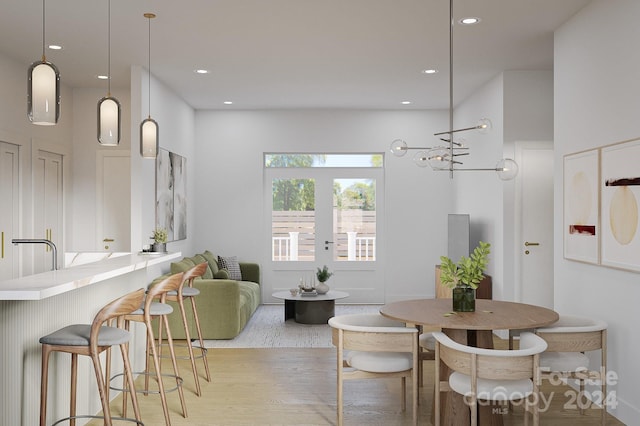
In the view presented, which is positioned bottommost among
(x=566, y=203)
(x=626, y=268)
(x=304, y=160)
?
(x=626, y=268)

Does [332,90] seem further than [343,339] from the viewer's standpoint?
Yes

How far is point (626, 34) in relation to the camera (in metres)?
4.00

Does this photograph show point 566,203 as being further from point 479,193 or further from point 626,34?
point 479,193

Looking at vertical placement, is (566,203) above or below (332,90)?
below

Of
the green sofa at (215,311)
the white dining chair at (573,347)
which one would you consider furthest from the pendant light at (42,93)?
the green sofa at (215,311)

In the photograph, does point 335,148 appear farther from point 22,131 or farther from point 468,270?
point 468,270

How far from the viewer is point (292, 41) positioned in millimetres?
5566

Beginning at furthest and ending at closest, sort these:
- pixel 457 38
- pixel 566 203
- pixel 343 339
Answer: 1. pixel 457 38
2. pixel 566 203
3. pixel 343 339

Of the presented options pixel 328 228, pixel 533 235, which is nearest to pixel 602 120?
pixel 533 235

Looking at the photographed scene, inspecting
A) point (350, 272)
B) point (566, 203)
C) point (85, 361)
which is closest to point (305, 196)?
point (350, 272)

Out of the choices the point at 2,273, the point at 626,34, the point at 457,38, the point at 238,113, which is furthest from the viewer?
the point at 238,113

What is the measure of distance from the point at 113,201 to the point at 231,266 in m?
1.86

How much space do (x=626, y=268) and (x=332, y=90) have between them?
4636mm

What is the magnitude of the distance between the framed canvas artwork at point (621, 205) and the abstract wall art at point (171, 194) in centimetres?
466
